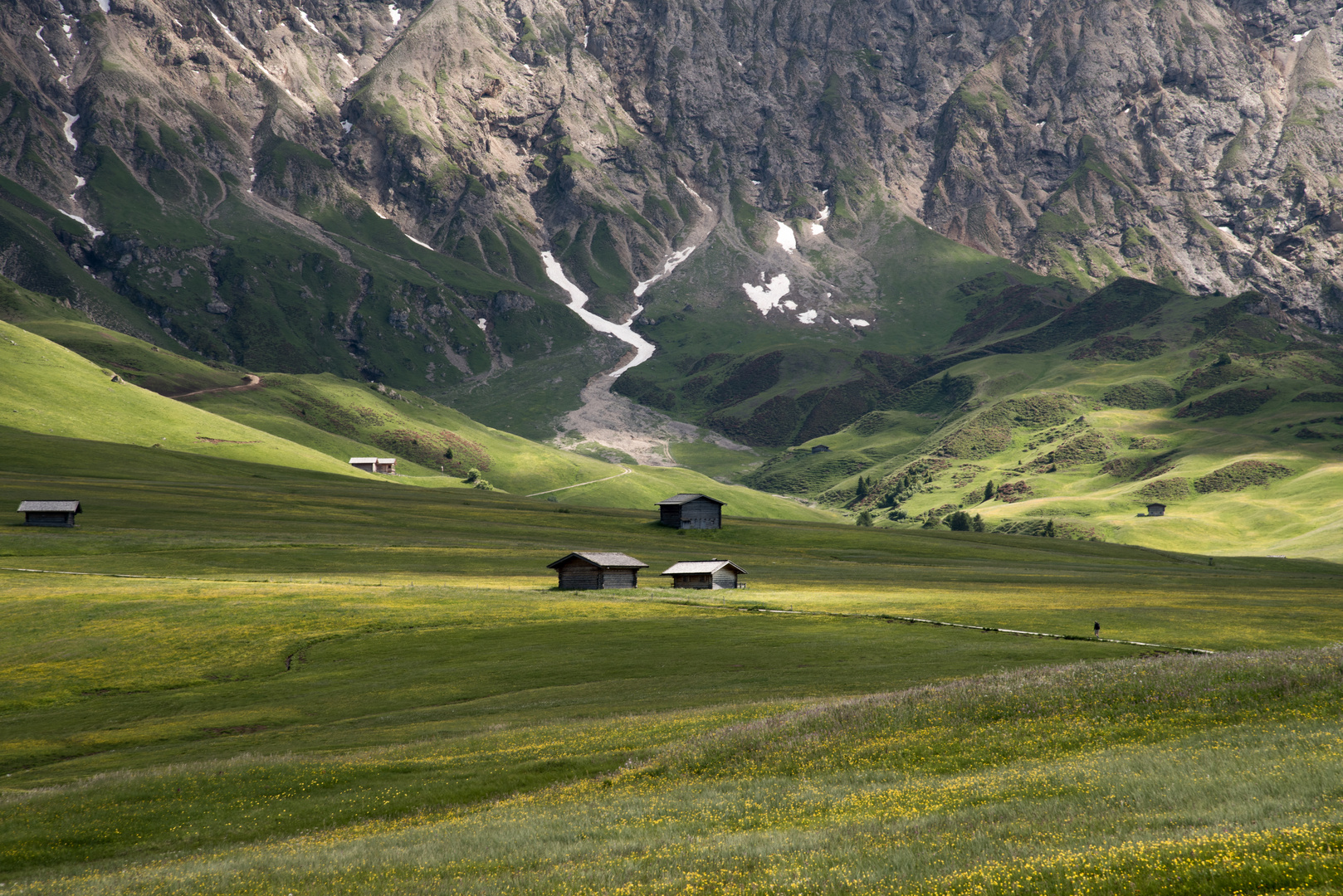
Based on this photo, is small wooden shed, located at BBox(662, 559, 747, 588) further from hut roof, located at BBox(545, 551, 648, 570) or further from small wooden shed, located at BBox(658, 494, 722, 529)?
small wooden shed, located at BBox(658, 494, 722, 529)

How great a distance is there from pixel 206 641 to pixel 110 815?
38.3 meters

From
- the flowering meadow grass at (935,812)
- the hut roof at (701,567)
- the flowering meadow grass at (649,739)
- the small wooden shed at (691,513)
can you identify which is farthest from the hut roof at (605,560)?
the flowering meadow grass at (935,812)

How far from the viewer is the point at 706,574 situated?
10025cm

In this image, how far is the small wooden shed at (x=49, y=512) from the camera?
4496 inches

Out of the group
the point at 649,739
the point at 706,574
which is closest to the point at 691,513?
the point at 706,574

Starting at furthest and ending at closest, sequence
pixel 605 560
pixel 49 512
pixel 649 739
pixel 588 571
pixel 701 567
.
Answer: pixel 49 512
pixel 701 567
pixel 605 560
pixel 588 571
pixel 649 739

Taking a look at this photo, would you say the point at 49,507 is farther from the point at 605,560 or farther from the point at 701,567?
the point at 701,567

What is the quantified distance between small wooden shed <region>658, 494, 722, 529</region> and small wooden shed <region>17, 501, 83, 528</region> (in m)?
87.1

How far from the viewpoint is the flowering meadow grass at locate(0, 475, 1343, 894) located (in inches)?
737

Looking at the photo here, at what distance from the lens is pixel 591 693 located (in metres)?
49.8

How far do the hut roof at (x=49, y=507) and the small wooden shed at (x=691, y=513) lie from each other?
86846mm

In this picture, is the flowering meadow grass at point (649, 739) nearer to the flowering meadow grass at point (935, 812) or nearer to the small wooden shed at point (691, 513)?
the flowering meadow grass at point (935, 812)

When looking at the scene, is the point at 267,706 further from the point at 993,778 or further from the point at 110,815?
the point at 993,778

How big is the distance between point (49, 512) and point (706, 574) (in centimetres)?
8306
